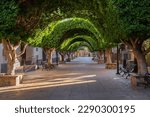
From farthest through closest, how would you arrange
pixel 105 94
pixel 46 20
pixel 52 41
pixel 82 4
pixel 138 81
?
pixel 52 41
pixel 46 20
pixel 82 4
pixel 138 81
pixel 105 94

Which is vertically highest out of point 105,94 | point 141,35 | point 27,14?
point 27,14

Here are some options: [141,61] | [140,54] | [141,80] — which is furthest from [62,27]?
[141,80]

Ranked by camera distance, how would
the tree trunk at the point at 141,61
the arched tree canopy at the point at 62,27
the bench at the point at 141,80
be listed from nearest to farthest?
the bench at the point at 141,80
the tree trunk at the point at 141,61
the arched tree canopy at the point at 62,27

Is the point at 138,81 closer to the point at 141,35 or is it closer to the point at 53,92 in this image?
the point at 141,35

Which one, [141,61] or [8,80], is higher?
[141,61]

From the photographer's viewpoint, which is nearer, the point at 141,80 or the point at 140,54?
the point at 141,80

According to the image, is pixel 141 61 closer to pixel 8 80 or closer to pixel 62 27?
pixel 8 80

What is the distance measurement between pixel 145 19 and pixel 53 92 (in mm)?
5884

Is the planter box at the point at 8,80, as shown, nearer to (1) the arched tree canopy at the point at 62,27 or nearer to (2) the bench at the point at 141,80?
(2) the bench at the point at 141,80

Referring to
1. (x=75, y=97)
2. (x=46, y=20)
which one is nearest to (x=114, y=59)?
(x=46, y=20)

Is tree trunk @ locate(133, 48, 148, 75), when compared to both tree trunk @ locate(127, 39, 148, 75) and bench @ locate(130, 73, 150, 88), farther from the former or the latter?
bench @ locate(130, 73, 150, 88)

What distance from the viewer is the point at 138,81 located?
19953 millimetres

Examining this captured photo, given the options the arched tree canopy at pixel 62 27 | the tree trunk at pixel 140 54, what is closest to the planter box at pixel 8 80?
the tree trunk at pixel 140 54

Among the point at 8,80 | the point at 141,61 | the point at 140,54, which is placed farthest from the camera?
the point at 8,80
